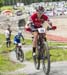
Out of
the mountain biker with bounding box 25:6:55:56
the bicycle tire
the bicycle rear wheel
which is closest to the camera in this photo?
the bicycle rear wheel

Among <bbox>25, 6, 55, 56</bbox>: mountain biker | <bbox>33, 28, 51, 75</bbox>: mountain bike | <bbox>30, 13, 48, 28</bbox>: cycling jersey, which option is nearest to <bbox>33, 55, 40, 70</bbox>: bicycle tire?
<bbox>33, 28, 51, 75</bbox>: mountain bike

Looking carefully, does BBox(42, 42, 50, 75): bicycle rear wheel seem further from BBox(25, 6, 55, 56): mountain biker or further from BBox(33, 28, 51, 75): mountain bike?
BBox(25, 6, 55, 56): mountain biker

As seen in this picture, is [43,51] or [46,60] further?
[43,51]

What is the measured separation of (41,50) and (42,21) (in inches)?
29.5

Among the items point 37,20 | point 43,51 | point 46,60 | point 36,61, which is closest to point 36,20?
point 37,20


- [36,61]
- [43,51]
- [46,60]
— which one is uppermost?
[43,51]

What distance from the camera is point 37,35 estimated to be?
31.5 feet

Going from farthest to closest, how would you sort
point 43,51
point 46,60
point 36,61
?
point 36,61, point 43,51, point 46,60

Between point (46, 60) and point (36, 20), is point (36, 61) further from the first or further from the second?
point (36, 20)

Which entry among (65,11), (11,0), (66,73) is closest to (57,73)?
(66,73)

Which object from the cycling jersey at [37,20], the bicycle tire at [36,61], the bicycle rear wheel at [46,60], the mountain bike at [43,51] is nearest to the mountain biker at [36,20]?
the cycling jersey at [37,20]

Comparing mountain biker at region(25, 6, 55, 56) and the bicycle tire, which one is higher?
mountain biker at region(25, 6, 55, 56)

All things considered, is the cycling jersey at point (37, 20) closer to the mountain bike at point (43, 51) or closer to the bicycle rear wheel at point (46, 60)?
the mountain bike at point (43, 51)

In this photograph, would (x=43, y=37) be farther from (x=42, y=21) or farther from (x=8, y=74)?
(x=8, y=74)
